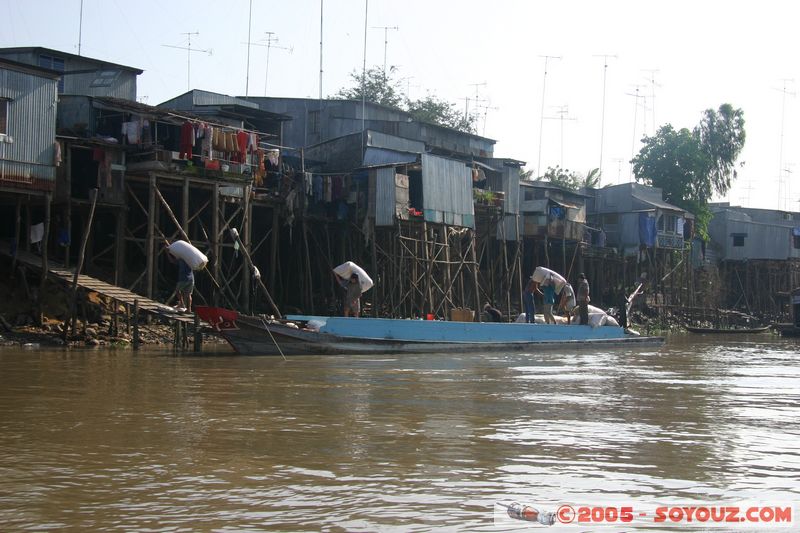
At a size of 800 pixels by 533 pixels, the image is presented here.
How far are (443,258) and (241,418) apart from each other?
69.0 feet

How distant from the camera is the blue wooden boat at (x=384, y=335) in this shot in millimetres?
16703

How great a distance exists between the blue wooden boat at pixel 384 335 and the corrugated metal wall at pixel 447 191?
6606 mm

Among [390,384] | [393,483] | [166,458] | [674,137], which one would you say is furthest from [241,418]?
[674,137]

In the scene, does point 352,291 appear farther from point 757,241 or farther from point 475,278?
point 757,241

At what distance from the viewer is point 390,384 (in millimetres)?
11711

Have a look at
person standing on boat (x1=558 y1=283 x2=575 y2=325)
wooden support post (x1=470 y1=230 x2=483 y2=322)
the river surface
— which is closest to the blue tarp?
wooden support post (x1=470 y1=230 x2=483 y2=322)

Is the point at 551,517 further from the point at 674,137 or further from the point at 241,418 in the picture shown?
the point at 674,137

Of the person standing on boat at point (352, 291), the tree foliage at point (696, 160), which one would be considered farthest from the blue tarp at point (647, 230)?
the person standing on boat at point (352, 291)

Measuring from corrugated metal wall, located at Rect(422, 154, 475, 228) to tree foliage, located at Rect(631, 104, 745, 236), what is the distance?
23102 millimetres

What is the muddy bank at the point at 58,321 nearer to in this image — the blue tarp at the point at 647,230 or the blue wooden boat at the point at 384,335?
the blue wooden boat at the point at 384,335

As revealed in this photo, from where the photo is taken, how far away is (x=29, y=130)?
62.3 feet

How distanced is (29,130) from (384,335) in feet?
27.7

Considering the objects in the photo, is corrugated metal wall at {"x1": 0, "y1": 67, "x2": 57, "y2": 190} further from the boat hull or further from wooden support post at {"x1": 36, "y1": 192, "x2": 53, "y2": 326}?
the boat hull

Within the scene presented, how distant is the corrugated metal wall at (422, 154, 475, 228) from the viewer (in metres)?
27.3
